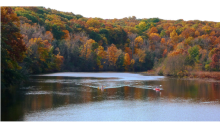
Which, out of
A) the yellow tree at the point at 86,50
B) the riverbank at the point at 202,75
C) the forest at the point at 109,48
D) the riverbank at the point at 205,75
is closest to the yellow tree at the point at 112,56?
the forest at the point at 109,48

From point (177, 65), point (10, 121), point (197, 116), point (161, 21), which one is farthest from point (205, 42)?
point (10, 121)

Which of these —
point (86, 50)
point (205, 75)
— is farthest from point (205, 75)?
point (86, 50)

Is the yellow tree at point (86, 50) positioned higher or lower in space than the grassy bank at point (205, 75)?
higher

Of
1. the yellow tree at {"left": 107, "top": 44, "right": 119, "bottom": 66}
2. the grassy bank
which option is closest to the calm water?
the grassy bank

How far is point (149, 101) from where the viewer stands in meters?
28.6

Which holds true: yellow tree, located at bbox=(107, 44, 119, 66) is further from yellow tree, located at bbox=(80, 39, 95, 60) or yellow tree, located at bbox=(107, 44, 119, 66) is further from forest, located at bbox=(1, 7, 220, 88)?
yellow tree, located at bbox=(80, 39, 95, 60)

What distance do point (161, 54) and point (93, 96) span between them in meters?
70.6

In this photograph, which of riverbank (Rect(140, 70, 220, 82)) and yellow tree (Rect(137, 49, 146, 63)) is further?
yellow tree (Rect(137, 49, 146, 63))

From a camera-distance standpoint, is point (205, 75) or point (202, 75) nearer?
point (205, 75)

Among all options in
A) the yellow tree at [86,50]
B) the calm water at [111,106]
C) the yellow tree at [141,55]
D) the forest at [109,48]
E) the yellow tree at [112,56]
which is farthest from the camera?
the yellow tree at [141,55]

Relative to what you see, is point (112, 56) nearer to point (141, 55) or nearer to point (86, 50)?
point (86, 50)

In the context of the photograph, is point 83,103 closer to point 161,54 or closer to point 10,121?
point 10,121

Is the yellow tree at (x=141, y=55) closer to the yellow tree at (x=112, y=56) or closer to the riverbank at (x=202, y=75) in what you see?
the yellow tree at (x=112, y=56)

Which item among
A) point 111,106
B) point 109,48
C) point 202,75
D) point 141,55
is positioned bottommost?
point 111,106
